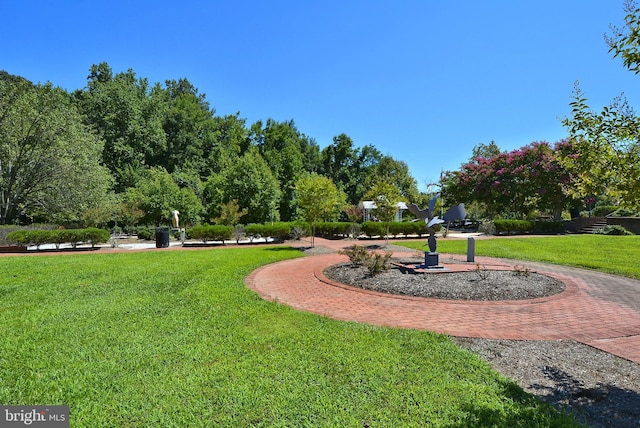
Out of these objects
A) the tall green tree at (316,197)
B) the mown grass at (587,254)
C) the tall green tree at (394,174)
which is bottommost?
the mown grass at (587,254)

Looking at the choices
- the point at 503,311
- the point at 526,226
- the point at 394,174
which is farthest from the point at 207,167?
the point at 503,311

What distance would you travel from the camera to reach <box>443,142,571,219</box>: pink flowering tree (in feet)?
99.2

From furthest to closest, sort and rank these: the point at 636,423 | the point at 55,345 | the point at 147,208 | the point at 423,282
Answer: the point at 147,208, the point at 423,282, the point at 55,345, the point at 636,423

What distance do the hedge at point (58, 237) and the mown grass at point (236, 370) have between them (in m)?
12.8

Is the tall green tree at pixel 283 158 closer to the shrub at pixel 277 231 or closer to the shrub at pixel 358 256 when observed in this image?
the shrub at pixel 277 231

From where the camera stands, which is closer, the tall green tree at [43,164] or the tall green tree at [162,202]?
the tall green tree at [43,164]

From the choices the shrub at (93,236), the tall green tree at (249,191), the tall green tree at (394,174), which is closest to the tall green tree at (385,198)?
the shrub at (93,236)

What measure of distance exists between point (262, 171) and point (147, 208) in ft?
33.4

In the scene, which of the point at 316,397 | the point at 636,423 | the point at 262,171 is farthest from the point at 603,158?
the point at 262,171

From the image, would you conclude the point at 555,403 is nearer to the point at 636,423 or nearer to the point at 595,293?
the point at 636,423

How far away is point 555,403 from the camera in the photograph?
318 cm

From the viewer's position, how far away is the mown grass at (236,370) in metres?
2.93

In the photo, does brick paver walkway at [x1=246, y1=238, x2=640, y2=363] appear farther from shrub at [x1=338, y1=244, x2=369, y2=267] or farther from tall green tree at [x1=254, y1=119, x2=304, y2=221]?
tall green tree at [x1=254, y1=119, x2=304, y2=221]

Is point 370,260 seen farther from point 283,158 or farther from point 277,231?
point 283,158
